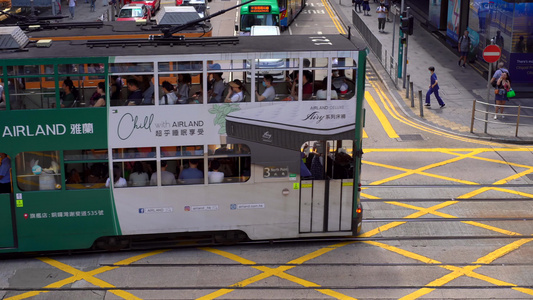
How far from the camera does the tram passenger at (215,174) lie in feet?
45.8

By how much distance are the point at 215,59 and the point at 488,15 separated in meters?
18.7

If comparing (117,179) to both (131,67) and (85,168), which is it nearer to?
(85,168)

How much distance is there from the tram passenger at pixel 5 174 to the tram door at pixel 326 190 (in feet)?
17.6

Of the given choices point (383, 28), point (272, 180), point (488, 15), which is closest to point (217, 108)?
point (272, 180)

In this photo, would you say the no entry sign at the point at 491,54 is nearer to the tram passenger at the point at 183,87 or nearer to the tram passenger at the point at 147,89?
the tram passenger at the point at 183,87

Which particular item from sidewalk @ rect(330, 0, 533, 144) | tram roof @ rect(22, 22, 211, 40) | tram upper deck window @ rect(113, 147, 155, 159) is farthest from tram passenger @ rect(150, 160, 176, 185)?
sidewalk @ rect(330, 0, 533, 144)

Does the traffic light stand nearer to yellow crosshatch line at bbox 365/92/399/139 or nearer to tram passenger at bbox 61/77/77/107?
yellow crosshatch line at bbox 365/92/399/139

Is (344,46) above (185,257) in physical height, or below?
above

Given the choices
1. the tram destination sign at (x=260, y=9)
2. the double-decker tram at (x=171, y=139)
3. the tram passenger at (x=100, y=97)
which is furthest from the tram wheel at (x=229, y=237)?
the tram destination sign at (x=260, y=9)

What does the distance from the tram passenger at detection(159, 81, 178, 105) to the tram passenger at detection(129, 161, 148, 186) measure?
1.23 meters

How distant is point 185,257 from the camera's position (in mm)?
14203

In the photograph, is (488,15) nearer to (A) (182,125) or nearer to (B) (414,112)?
(B) (414,112)

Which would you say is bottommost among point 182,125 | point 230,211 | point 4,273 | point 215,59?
point 4,273

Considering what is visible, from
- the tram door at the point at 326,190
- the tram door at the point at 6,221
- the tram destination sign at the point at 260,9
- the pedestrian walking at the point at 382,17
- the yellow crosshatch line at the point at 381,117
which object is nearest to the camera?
the tram door at the point at 6,221
